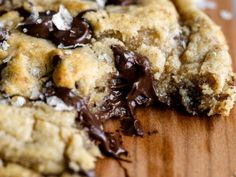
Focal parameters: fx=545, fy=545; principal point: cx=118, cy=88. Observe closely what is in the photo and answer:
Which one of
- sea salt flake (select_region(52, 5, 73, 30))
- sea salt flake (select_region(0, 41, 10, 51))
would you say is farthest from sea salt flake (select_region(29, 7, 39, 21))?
sea salt flake (select_region(0, 41, 10, 51))

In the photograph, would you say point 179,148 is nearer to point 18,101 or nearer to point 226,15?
point 18,101

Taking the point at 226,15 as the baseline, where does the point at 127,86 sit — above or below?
above

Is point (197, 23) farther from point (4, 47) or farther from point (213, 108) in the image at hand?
point (4, 47)

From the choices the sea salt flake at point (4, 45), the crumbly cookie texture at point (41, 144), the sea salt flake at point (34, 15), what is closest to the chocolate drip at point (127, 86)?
the crumbly cookie texture at point (41, 144)

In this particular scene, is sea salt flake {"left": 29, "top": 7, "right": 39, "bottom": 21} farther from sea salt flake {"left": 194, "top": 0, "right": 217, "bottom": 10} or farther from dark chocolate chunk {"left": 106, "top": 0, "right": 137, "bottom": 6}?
sea salt flake {"left": 194, "top": 0, "right": 217, "bottom": 10}

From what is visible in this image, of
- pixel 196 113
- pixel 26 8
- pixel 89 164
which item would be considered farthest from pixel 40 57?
pixel 196 113

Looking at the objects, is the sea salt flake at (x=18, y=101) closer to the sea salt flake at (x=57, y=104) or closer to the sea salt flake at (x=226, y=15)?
the sea salt flake at (x=57, y=104)

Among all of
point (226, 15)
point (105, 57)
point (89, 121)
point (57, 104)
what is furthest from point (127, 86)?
point (226, 15)
